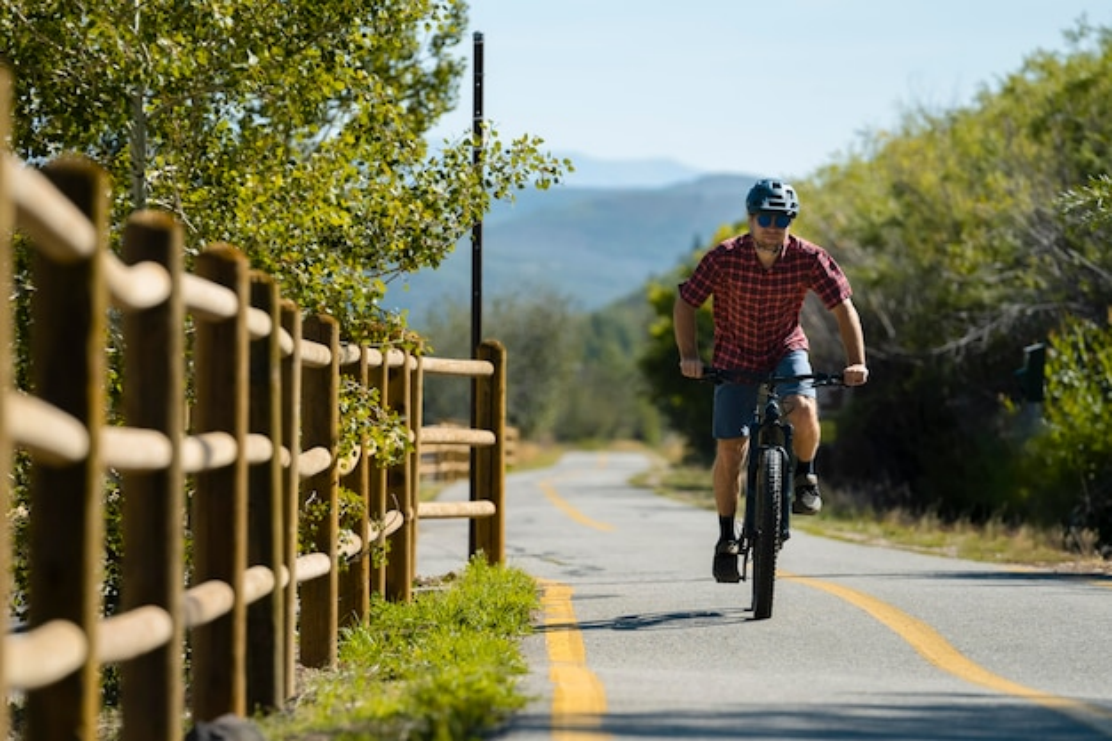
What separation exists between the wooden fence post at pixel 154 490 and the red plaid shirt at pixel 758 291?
455 centimetres

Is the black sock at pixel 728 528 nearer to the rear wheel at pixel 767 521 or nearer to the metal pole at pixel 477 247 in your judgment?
the rear wheel at pixel 767 521

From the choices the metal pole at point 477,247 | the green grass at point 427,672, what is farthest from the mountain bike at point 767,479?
the metal pole at point 477,247

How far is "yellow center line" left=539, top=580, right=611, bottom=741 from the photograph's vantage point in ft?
20.9

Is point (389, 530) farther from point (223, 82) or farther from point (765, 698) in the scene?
point (765, 698)

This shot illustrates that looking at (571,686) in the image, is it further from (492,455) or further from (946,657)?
(492,455)

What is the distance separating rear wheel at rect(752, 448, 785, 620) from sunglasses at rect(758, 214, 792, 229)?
3.67 ft

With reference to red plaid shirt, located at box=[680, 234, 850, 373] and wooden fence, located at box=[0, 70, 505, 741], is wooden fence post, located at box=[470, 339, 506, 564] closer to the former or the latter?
wooden fence, located at box=[0, 70, 505, 741]

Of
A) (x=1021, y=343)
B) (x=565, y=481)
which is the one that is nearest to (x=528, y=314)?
(x=565, y=481)

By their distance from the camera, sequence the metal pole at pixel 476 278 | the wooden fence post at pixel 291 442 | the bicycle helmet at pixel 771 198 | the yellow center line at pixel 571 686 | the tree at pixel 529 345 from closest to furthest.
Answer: the yellow center line at pixel 571 686
the wooden fence post at pixel 291 442
the bicycle helmet at pixel 771 198
the metal pole at pixel 476 278
the tree at pixel 529 345

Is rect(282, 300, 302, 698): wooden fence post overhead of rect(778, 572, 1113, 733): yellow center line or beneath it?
overhead

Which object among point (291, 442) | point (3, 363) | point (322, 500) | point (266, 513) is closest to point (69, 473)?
point (3, 363)

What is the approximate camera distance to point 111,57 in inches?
460

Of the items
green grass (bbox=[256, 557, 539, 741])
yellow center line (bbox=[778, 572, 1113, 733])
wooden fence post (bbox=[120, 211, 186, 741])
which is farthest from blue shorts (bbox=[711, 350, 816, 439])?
wooden fence post (bbox=[120, 211, 186, 741])

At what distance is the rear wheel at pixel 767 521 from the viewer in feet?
34.3
